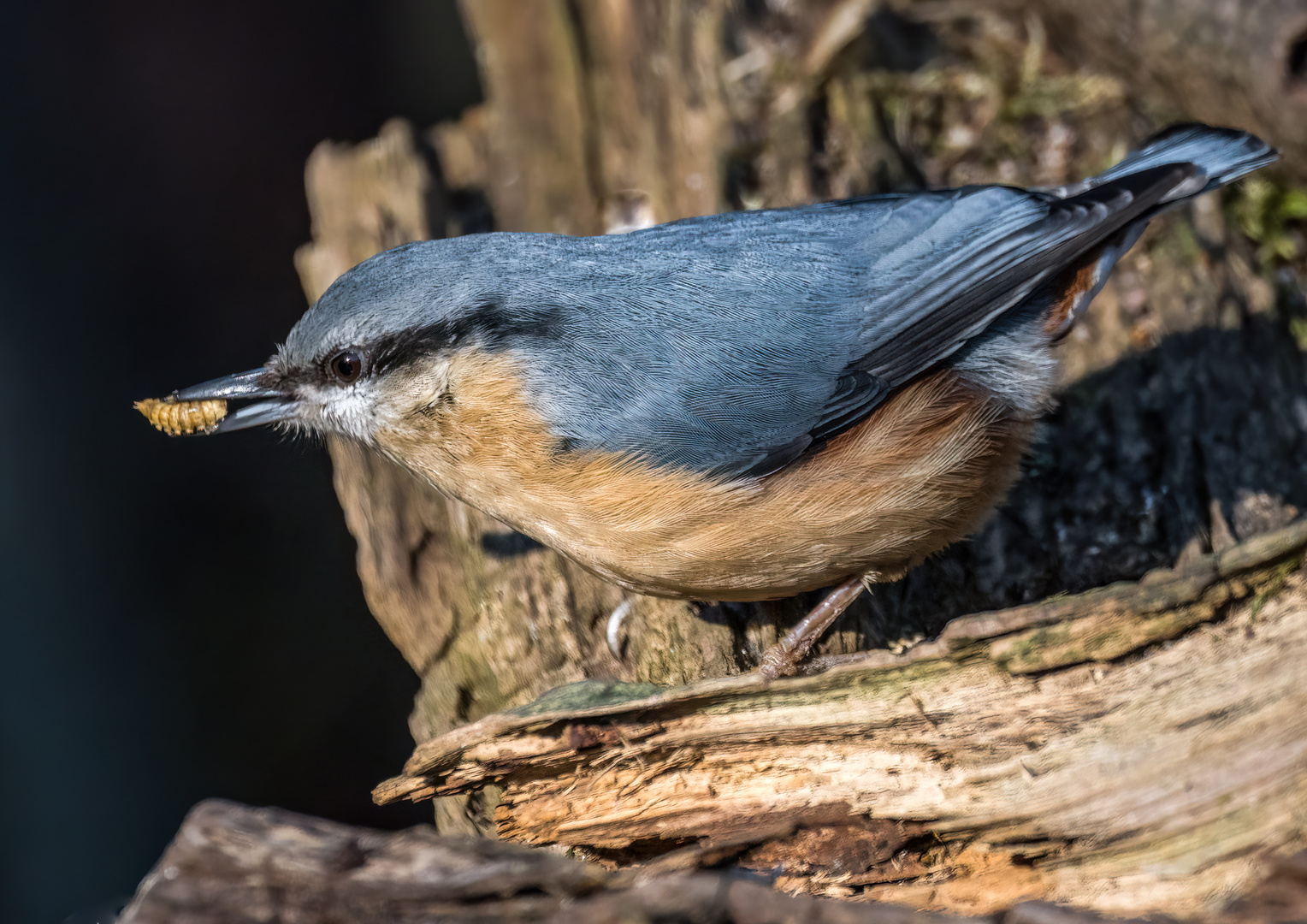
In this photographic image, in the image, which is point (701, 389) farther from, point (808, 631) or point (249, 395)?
point (249, 395)

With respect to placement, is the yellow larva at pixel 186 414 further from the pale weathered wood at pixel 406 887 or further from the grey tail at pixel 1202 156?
the grey tail at pixel 1202 156

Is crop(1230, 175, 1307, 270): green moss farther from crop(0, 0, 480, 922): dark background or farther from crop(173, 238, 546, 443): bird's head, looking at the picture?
crop(0, 0, 480, 922): dark background

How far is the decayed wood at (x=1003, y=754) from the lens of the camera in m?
1.67

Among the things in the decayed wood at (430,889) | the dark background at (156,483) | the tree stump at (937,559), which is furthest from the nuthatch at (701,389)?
the decayed wood at (430,889)

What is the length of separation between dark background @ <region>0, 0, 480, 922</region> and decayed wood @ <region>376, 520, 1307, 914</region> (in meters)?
0.61

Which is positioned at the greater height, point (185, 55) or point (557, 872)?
point (185, 55)

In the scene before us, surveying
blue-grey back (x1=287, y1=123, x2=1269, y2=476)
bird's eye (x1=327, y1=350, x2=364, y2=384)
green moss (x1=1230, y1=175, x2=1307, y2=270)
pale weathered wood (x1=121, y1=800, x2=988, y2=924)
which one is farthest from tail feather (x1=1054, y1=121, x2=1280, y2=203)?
pale weathered wood (x1=121, y1=800, x2=988, y2=924)

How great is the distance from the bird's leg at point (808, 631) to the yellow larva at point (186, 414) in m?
1.45

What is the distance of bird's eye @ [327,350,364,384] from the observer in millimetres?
2254

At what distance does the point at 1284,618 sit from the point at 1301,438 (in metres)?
1.20

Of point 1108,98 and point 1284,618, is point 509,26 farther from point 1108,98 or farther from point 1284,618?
point 1284,618

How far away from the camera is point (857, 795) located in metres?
1.88

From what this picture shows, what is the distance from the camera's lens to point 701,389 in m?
2.19

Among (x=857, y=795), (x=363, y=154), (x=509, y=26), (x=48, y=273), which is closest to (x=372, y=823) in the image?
(x=857, y=795)
